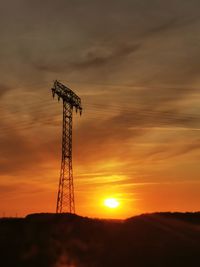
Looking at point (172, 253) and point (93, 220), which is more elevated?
point (93, 220)

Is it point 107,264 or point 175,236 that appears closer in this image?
point 107,264

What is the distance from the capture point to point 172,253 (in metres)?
51.3

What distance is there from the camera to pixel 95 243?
54.7m

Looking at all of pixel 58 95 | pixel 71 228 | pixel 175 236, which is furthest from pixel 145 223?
pixel 58 95

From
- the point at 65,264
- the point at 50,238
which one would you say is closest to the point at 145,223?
the point at 50,238

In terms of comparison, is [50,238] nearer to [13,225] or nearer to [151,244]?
[13,225]

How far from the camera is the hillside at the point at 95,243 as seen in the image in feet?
159

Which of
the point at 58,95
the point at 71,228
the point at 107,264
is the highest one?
the point at 58,95

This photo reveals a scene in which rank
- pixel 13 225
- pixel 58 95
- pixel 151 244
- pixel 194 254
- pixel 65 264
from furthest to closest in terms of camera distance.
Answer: pixel 58 95, pixel 13 225, pixel 151 244, pixel 194 254, pixel 65 264

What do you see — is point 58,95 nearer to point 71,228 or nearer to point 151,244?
point 71,228

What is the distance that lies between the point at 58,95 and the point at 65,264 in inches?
1296

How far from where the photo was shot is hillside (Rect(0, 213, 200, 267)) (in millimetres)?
48375

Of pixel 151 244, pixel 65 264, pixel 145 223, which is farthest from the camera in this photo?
pixel 145 223

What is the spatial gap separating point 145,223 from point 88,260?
16.8 metres
